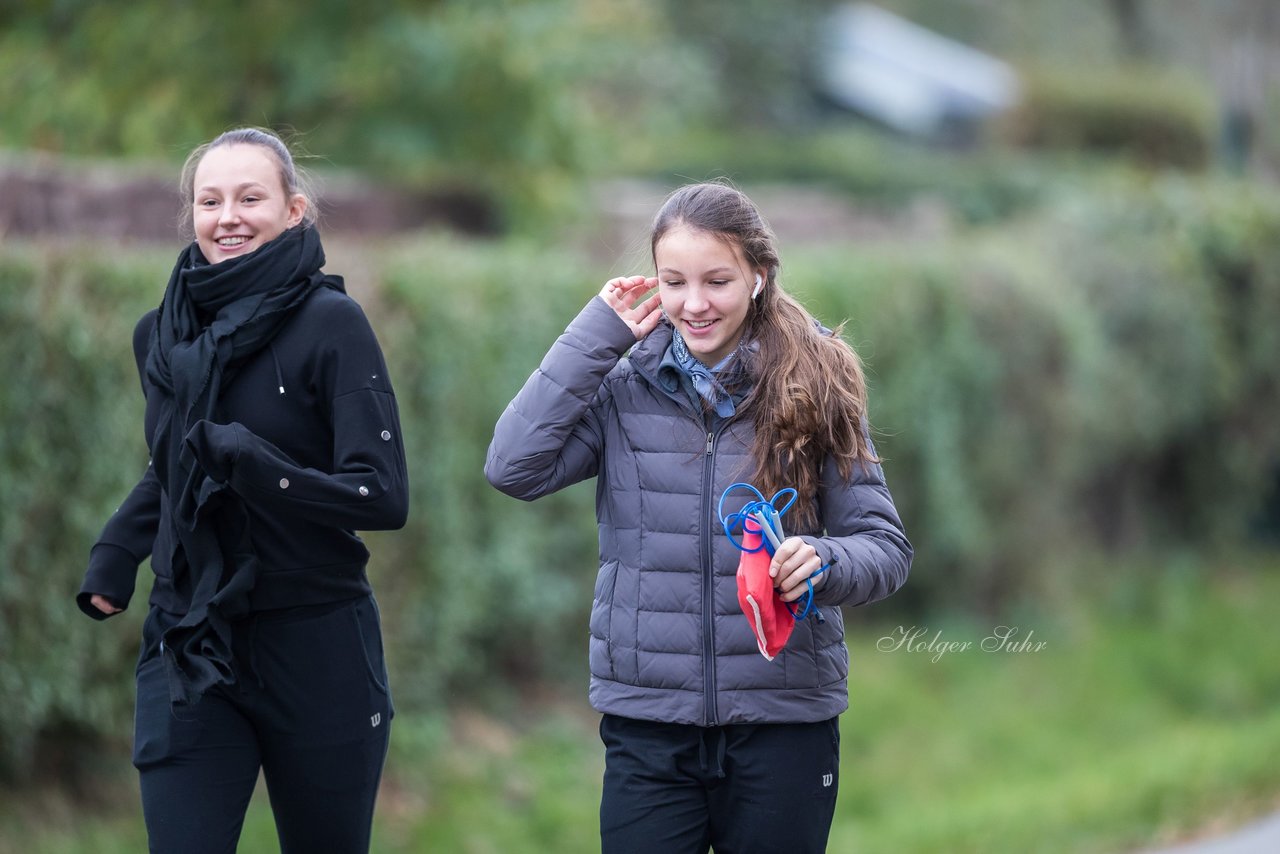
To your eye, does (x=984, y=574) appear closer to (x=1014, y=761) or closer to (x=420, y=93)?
(x=1014, y=761)

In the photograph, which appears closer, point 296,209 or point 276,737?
point 276,737

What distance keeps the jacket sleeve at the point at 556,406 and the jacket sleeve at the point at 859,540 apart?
55 centimetres

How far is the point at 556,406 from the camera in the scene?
3.26m

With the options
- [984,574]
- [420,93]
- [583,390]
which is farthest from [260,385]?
[984,574]

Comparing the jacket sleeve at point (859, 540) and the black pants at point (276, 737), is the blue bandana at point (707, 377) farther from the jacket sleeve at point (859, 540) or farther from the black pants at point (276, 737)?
the black pants at point (276, 737)

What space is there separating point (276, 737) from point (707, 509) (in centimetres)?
111

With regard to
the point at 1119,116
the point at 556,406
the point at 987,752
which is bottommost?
the point at 987,752

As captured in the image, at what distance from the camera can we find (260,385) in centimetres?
335

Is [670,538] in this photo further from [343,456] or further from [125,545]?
[125,545]

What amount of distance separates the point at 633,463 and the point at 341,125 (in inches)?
289

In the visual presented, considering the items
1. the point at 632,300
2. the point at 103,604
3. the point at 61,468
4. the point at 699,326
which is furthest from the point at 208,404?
the point at 61,468

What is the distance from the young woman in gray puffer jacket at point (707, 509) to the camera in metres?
3.18

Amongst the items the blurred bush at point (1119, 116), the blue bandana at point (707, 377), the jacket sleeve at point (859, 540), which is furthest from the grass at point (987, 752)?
the blurred bush at point (1119, 116)

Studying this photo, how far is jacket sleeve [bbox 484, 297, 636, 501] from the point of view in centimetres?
326
